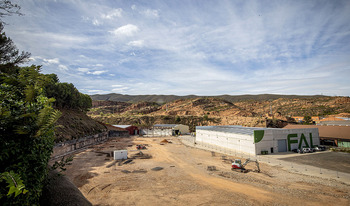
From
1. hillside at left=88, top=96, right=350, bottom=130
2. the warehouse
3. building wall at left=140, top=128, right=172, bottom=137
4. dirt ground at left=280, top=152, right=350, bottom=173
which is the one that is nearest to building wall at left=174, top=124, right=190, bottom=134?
building wall at left=140, top=128, right=172, bottom=137

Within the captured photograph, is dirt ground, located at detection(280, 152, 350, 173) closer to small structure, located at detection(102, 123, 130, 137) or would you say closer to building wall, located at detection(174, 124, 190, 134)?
building wall, located at detection(174, 124, 190, 134)

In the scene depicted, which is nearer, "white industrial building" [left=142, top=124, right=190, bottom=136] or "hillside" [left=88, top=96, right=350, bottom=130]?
"white industrial building" [left=142, top=124, right=190, bottom=136]

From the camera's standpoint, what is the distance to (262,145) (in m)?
32.4

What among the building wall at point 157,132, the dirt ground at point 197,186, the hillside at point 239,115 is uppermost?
the hillside at point 239,115

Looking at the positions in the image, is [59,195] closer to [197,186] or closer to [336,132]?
[197,186]

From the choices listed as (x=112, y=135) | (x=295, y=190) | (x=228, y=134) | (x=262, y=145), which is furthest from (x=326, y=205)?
(x=112, y=135)

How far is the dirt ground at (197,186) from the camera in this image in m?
14.9

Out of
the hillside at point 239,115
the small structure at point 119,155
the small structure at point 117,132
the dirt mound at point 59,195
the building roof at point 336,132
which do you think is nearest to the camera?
the dirt mound at point 59,195

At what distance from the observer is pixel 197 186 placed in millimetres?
17953

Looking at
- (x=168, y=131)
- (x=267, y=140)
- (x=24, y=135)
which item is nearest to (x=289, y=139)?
(x=267, y=140)

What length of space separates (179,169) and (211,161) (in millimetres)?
7018

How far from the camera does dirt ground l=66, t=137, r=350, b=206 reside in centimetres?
1487

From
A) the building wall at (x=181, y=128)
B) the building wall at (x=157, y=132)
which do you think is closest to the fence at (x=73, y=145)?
the building wall at (x=157, y=132)

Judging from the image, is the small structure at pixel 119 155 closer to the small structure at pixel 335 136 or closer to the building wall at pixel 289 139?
the building wall at pixel 289 139
